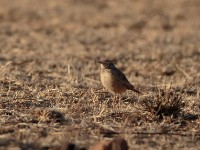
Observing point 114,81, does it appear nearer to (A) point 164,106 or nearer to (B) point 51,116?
(A) point 164,106

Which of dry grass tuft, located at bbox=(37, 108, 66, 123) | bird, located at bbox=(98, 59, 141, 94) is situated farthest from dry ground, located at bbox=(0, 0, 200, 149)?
bird, located at bbox=(98, 59, 141, 94)

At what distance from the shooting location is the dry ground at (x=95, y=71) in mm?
6957

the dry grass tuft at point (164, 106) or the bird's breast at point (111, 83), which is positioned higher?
the bird's breast at point (111, 83)

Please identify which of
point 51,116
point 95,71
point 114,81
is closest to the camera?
point 51,116

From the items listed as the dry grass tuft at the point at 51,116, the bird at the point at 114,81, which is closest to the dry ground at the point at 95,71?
the dry grass tuft at the point at 51,116

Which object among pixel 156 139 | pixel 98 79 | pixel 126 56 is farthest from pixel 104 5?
pixel 156 139

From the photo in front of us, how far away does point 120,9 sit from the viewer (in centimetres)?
2117

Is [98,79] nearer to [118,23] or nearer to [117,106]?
[117,106]

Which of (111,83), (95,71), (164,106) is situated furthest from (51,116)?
(95,71)

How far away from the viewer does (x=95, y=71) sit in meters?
11.9

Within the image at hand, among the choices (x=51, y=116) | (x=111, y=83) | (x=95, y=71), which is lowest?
(x=51, y=116)

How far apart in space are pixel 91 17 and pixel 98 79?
8.41 m

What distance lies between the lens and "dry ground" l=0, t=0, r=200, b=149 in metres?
6.96

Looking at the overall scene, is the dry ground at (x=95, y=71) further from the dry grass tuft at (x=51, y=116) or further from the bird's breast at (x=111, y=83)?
the bird's breast at (x=111, y=83)
